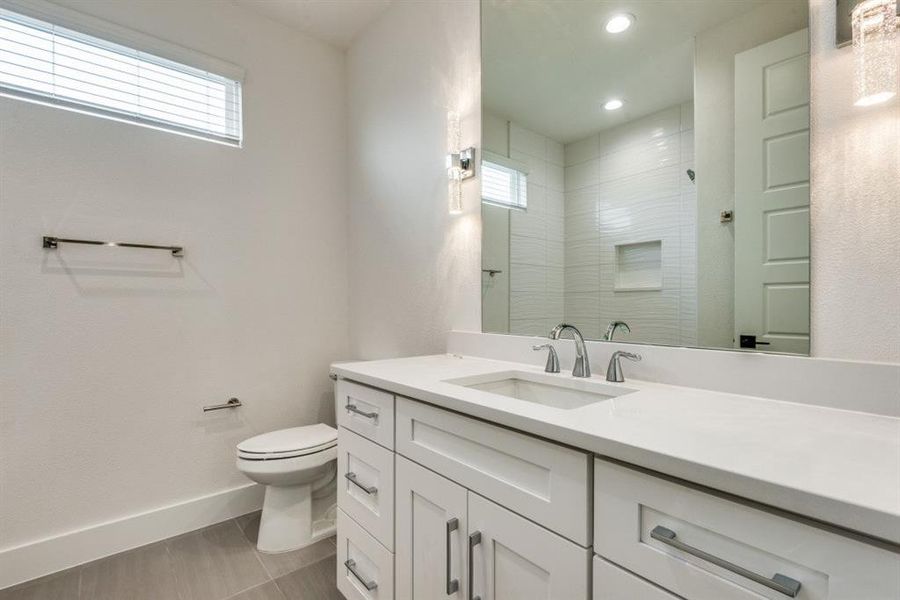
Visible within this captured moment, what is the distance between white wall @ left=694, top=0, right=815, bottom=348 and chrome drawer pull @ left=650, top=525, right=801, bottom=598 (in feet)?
2.03

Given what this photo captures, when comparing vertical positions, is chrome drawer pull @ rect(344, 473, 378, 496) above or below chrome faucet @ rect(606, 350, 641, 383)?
below

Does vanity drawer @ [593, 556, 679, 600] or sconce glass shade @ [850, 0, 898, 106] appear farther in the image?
sconce glass shade @ [850, 0, 898, 106]

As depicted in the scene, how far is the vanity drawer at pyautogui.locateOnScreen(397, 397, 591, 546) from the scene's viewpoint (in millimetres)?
709

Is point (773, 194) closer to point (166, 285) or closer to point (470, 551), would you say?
point (470, 551)

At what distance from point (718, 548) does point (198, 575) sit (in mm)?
1977

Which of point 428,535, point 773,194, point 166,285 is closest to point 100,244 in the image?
point 166,285

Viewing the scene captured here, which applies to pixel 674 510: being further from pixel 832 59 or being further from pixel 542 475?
pixel 832 59

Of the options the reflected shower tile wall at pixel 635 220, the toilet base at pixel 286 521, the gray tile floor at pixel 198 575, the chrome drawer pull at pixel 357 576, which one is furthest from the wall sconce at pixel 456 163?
the gray tile floor at pixel 198 575

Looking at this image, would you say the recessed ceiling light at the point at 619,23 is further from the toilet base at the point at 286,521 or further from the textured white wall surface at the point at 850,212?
the toilet base at the point at 286,521

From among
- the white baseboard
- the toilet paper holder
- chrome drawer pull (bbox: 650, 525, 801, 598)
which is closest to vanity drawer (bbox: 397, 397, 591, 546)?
chrome drawer pull (bbox: 650, 525, 801, 598)

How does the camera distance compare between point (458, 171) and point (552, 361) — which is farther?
point (458, 171)

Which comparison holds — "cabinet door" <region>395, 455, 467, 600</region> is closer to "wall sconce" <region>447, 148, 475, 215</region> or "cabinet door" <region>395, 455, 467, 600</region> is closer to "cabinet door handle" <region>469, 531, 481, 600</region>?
"cabinet door handle" <region>469, 531, 481, 600</region>

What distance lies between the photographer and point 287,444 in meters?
1.90

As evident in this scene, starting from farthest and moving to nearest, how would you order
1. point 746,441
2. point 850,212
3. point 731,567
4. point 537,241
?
1. point 537,241
2. point 850,212
3. point 746,441
4. point 731,567
